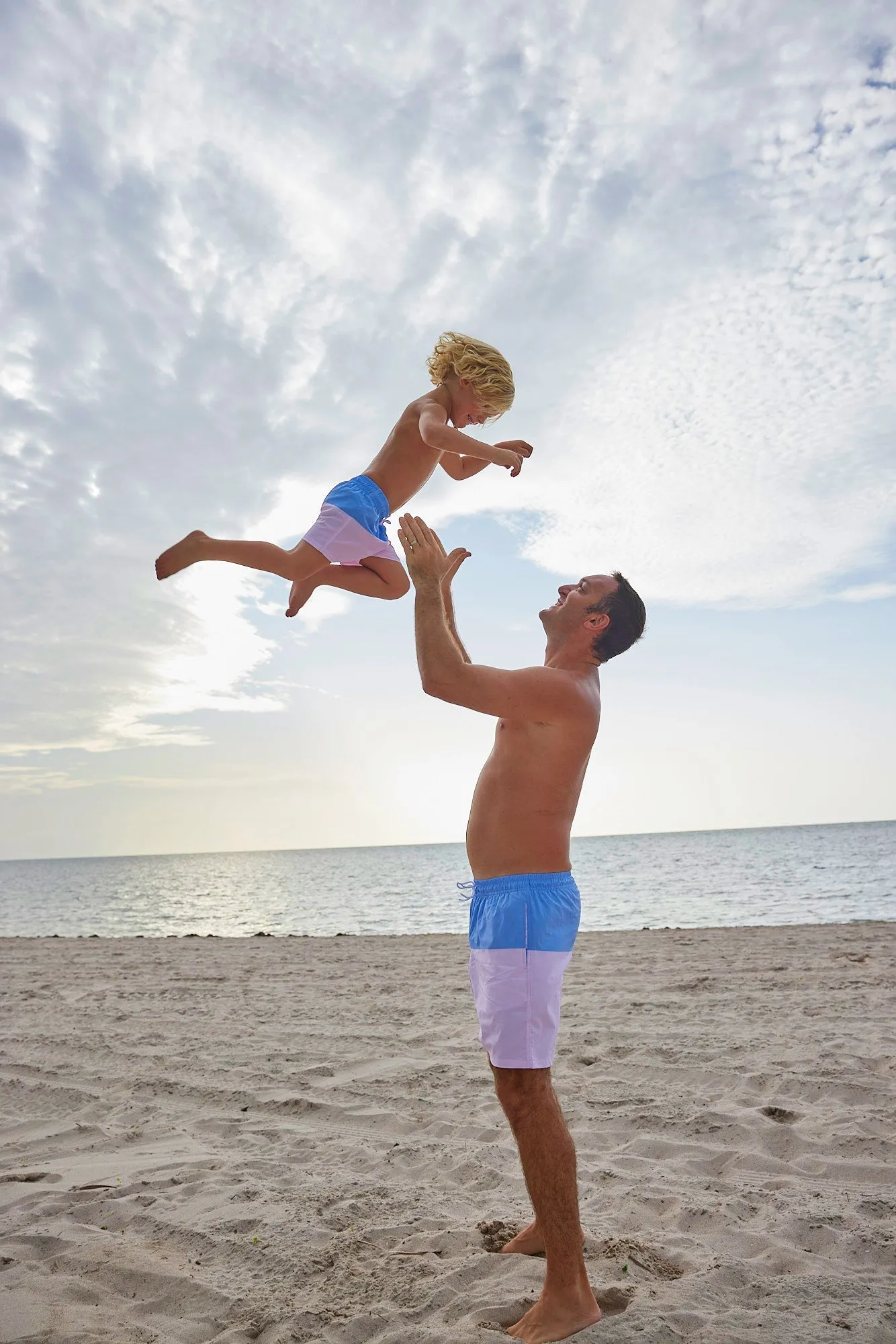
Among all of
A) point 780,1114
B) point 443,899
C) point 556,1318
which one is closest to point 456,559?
point 556,1318

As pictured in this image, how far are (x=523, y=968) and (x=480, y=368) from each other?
2209mm

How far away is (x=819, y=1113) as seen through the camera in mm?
4598

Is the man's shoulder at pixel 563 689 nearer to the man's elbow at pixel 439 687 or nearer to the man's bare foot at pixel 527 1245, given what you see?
the man's elbow at pixel 439 687

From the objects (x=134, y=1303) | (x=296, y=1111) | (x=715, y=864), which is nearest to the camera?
(x=134, y=1303)

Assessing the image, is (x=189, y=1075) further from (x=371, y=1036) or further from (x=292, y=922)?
(x=292, y=922)

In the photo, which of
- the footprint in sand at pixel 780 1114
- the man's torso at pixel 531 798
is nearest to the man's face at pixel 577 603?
the man's torso at pixel 531 798

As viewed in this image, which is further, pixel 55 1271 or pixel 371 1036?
pixel 371 1036

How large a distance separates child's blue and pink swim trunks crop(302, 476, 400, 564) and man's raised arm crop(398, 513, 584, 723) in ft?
1.63

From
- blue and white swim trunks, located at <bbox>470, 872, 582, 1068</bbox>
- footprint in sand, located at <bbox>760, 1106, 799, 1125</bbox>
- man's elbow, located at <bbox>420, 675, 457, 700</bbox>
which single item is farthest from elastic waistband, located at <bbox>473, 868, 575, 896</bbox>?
footprint in sand, located at <bbox>760, 1106, 799, 1125</bbox>

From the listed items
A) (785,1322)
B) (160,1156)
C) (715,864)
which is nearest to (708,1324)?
(785,1322)

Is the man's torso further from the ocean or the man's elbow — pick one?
the ocean

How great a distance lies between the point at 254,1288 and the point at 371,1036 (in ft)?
12.0

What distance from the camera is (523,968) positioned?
2.75 meters

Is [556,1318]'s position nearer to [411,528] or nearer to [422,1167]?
[422,1167]
